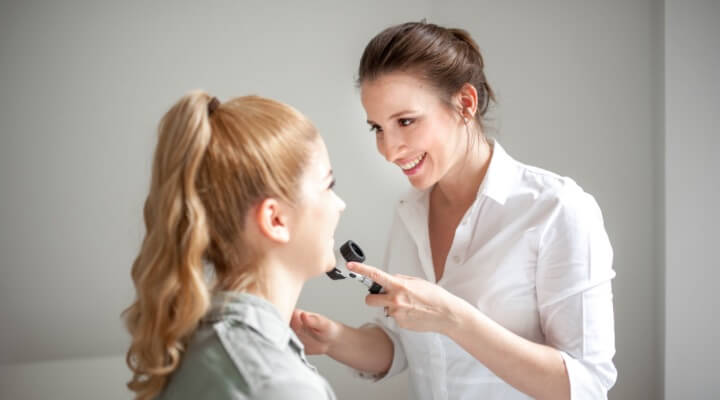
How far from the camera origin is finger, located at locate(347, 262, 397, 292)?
107 cm

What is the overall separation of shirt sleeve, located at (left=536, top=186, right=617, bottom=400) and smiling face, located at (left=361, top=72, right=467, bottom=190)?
10.7 inches

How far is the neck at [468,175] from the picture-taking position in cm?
138

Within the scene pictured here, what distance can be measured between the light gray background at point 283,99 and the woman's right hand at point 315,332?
96 cm

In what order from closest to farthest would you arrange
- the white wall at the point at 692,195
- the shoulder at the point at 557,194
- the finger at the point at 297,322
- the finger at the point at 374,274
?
the finger at the point at 374,274 → the shoulder at the point at 557,194 → the finger at the point at 297,322 → the white wall at the point at 692,195

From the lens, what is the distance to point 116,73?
6.83 ft

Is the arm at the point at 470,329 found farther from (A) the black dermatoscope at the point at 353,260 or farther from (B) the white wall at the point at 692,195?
(B) the white wall at the point at 692,195

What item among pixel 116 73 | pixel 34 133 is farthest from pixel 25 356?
pixel 116 73

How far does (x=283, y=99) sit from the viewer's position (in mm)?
2250

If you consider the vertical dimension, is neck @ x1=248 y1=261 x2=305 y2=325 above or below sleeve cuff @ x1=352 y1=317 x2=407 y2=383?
above

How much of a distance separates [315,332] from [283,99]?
3.89 ft

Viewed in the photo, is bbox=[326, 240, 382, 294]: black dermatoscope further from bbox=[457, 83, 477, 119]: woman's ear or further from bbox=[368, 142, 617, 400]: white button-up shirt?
bbox=[457, 83, 477, 119]: woman's ear

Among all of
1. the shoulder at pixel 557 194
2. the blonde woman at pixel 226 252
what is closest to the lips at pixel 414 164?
the shoulder at pixel 557 194

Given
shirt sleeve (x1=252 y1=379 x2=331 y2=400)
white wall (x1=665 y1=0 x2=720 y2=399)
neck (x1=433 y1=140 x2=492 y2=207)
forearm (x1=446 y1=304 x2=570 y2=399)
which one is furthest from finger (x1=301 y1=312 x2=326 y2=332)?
white wall (x1=665 y1=0 x2=720 y2=399)

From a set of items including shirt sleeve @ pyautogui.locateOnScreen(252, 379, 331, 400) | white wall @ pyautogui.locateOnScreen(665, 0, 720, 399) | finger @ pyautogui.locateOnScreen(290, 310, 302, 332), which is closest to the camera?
shirt sleeve @ pyautogui.locateOnScreen(252, 379, 331, 400)
